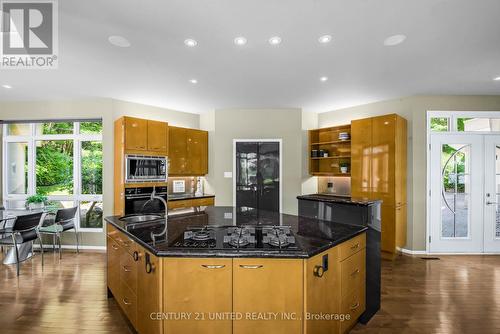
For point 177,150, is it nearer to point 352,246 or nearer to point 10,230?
point 10,230

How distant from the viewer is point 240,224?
2332mm

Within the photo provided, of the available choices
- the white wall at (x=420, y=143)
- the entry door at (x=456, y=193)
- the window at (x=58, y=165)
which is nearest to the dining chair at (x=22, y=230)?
the window at (x=58, y=165)

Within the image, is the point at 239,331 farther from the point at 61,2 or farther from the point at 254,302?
the point at 61,2

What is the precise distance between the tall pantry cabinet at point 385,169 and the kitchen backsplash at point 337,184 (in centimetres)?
70

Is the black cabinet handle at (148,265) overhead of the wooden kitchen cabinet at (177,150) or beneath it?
beneath

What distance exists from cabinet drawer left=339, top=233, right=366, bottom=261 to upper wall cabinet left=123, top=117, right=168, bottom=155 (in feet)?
12.1

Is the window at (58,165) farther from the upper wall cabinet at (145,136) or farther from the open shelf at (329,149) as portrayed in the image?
the open shelf at (329,149)

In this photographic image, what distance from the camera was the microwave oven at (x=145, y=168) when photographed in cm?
420

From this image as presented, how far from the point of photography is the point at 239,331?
1554mm

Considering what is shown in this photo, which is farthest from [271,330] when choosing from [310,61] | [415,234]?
[415,234]

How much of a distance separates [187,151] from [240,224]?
11.0 feet

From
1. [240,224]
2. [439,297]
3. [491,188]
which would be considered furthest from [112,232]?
[491,188]

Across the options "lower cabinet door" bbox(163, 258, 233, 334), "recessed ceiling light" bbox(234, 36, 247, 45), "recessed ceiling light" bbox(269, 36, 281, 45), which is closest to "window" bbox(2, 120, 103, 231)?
"recessed ceiling light" bbox(234, 36, 247, 45)

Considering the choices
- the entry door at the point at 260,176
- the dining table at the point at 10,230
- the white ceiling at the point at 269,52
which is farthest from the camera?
the entry door at the point at 260,176
